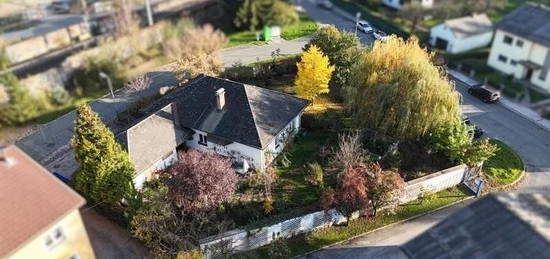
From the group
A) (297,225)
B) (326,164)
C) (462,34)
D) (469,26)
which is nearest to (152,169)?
(297,225)

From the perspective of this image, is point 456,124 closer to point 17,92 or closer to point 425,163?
point 425,163

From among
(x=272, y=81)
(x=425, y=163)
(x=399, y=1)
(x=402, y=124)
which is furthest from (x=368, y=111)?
(x=399, y=1)

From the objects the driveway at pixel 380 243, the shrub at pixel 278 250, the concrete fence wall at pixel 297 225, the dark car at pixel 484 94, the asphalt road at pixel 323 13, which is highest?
the asphalt road at pixel 323 13

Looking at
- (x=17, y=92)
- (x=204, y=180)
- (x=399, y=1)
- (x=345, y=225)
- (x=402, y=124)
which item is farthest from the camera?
(x=399, y=1)

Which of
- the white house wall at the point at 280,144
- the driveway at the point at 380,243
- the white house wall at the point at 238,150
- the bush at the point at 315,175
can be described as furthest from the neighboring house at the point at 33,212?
the bush at the point at 315,175

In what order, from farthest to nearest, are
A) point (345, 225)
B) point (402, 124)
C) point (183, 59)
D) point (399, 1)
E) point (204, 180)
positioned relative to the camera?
point (399, 1), point (183, 59), point (402, 124), point (345, 225), point (204, 180)

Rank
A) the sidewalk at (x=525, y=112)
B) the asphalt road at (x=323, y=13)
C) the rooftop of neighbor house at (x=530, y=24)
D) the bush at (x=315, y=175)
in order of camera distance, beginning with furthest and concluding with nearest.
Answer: the asphalt road at (x=323, y=13) → the rooftop of neighbor house at (x=530, y=24) → the sidewalk at (x=525, y=112) → the bush at (x=315, y=175)

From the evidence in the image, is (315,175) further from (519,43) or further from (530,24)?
(530,24)

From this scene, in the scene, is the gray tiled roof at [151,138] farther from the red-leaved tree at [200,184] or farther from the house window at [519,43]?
the house window at [519,43]
